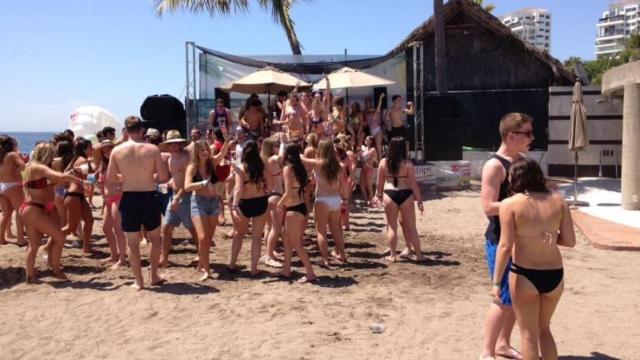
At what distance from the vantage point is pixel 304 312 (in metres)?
5.16

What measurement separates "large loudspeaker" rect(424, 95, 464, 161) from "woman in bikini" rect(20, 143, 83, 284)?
980 centimetres

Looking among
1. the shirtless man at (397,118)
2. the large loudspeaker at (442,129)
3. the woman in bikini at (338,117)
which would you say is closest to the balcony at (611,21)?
the large loudspeaker at (442,129)

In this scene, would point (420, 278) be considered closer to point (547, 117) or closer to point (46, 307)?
point (46, 307)

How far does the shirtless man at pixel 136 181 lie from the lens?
5625mm

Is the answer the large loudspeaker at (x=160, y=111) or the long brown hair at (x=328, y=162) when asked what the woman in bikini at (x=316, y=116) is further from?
the large loudspeaker at (x=160, y=111)

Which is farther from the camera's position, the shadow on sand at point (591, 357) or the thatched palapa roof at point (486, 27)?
the thatched palapa roof at point (486, 27)

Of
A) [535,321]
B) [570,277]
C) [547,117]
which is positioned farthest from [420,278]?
[547,117]

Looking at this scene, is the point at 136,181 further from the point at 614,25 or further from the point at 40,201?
the point at 614,25

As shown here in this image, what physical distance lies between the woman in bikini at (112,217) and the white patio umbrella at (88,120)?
455 inches

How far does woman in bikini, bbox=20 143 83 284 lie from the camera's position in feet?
19.8

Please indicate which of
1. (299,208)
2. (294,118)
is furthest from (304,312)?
(294,118)

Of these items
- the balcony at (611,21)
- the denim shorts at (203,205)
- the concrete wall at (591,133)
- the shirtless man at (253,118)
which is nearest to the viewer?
the denim shorts at (203,205)

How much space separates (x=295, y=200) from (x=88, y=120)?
1450cm

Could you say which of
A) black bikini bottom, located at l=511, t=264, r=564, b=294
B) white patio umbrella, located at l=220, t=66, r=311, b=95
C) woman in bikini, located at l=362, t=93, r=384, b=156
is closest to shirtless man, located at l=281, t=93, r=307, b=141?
white patio umbrella, located at l=220, t=66, r=311, b=95
